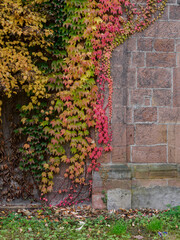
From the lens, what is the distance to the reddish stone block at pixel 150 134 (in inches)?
190

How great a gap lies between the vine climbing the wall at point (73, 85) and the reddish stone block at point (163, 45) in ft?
1.22

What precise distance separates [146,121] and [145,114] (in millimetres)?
123

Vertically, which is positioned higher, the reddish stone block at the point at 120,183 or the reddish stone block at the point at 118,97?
the reddish stone block at the point at 118,97

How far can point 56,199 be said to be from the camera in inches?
195

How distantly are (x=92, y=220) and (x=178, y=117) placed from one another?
90.4 inches

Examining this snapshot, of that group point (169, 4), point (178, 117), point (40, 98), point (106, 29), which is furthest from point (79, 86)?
point (169, 4)

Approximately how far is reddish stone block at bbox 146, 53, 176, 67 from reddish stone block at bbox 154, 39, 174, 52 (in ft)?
0.29

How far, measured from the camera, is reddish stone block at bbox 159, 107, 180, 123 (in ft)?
16.0

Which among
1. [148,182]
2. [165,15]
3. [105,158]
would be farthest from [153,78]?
[148,182]

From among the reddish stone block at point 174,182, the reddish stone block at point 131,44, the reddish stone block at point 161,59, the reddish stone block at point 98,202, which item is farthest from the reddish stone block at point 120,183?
the reddish stone block at point 131,44

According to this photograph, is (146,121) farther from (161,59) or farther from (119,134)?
(161,59)

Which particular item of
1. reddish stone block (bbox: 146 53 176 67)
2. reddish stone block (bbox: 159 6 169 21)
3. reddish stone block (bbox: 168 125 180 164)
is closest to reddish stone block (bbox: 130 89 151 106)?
reddish stone block (bbox: 146 53 176 67)

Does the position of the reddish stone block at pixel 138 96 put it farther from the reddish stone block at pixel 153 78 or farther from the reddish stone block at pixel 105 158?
the reddish stone block at pixel 105 158

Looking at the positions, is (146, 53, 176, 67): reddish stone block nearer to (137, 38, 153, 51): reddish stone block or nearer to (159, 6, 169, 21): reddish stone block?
(137, 38, 153, 51): reddish stone block
